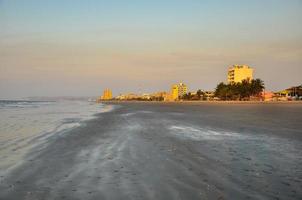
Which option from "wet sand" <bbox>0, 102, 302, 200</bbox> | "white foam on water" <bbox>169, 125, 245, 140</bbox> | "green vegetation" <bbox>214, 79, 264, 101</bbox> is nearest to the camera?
"wet sand" <bbox>0, 102, 302, 200</bbox>

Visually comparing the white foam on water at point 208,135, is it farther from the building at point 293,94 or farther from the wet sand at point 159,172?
the building at point 293,94

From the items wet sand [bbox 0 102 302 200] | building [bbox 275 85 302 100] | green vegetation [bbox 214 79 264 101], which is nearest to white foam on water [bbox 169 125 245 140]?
wet sand [bbox 0 102 302 200]

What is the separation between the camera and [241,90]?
149 metres

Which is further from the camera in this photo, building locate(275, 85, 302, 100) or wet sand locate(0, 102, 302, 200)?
building locate(275, 85, 302, 100)

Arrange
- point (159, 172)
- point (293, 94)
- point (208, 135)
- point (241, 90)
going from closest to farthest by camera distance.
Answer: point (159, 172) < point (208, 135) < point (241, 90) < point (293, 94)

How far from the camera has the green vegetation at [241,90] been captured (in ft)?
472

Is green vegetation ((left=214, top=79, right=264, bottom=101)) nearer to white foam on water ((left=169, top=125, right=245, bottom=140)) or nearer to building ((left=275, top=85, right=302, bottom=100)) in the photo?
building ((left=275, top=85, right=302, bottom=100))

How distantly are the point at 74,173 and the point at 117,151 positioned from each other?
4321 millimetres

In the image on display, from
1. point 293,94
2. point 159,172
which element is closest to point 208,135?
point 159,172

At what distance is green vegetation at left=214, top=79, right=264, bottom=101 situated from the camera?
143875 mm

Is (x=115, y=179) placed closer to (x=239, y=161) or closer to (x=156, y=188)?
(x=156, y=188)

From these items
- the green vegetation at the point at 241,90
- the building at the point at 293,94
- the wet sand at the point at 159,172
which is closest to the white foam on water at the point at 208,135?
the wet sand at the point at 159,172

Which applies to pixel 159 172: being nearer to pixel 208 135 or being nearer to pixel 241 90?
pixel 208 135

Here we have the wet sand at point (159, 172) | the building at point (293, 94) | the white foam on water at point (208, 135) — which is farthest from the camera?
the building at point (293, 94)
